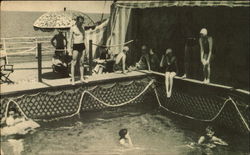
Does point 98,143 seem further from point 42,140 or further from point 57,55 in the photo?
point 57,55

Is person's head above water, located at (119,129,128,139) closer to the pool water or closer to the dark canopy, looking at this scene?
the pool water

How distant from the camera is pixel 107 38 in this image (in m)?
15.4

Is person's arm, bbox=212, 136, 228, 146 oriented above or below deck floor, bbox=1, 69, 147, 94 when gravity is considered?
below

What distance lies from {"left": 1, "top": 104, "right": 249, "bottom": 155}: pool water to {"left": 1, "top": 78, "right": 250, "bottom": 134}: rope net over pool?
37 centimetres

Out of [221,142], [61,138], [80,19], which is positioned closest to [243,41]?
[221,142]

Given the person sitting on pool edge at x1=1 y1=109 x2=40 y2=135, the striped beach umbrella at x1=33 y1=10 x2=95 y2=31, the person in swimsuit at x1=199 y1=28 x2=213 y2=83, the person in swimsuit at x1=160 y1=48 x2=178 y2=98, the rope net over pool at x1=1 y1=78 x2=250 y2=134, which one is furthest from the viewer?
the striped beach umbrella at x1=33 y1=10 x2=95 y2=31

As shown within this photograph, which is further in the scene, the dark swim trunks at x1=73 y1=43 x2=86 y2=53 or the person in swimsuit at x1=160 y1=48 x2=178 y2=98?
the person in swimsuit at x1=160 y1=48 x2=178 y2=98

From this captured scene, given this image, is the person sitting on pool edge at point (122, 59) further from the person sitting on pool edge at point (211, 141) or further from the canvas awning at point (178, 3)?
the person sitting on pool edge at point (211, 141)

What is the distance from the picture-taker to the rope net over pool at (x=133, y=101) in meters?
9.98

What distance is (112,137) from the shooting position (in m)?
10.3

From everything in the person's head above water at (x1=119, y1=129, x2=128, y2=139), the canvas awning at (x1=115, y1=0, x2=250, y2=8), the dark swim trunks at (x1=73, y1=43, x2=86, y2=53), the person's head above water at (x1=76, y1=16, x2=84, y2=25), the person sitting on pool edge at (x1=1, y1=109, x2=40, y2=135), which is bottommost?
the person's head above water at (x1=119, y1=129, x2=128, y2=139)

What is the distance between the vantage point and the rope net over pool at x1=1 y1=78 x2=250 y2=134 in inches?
393

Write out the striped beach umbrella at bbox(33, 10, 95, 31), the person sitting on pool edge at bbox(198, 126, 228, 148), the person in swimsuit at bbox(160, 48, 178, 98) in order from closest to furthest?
the person sitting on pool edge at bbox(198, 126, 228, 148) < the person in swimsuit at bbox(160, 48, 178, 98) < the striped beach umbrella at bbox(33, 10, 95, 31)

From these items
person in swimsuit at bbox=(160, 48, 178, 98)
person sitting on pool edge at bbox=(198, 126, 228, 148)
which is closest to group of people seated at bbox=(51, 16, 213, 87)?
person in swimsuit at bbox=(160, 48, 178, 98)
